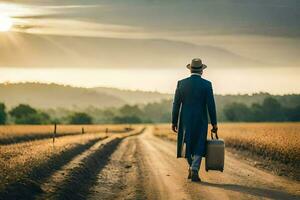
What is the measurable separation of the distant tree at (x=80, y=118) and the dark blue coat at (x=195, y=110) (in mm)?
130217

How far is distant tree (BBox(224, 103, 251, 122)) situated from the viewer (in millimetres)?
141125

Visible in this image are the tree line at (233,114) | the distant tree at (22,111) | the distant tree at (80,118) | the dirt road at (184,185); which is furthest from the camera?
the distant tree at (80,118)

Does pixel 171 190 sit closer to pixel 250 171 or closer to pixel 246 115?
pixel 250 171

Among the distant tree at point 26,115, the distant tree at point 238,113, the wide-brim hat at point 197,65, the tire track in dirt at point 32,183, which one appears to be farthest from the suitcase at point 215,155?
the distant tree at point 238,113

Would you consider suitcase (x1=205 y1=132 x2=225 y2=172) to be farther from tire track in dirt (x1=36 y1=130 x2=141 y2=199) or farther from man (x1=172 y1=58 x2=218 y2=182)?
tire track in dirt (x1=36 y1=130 x2=141 y2=199)

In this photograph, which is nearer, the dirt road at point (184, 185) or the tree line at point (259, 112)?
the dirt road at point (184, 185)

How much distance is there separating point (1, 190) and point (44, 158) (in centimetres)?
709

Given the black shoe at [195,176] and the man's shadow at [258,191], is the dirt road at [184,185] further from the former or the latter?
the black shoe at [195,176]

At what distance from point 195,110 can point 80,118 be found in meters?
132

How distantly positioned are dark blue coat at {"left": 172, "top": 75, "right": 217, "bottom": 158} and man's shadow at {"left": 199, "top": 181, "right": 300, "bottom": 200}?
1.27m

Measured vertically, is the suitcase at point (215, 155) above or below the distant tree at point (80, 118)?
below

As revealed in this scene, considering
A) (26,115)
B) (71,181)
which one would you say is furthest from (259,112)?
(71,181)

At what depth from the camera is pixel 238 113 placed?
144 metres

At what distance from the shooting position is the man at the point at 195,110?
51.2 ft
